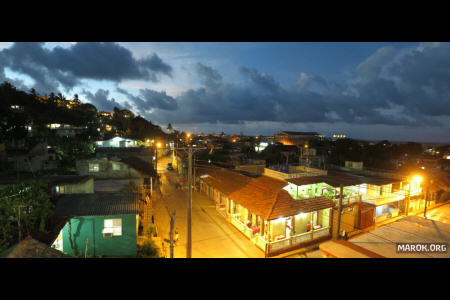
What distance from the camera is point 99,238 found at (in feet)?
37.3

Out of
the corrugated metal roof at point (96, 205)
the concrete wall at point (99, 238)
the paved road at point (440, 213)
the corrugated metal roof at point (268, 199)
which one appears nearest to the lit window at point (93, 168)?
the corrugated metal roof at point (96, 205)

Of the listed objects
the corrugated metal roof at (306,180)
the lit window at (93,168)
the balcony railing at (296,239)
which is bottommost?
the balcony railing at (296,239)

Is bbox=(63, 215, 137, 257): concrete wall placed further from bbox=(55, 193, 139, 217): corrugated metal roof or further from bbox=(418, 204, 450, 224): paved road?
bbox=(418, 204, 450, 224): paved road

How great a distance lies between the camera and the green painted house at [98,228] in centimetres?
1109

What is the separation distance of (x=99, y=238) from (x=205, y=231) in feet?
22.3

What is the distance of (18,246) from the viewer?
631 cm

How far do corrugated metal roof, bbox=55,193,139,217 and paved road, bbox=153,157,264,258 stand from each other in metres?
3.64

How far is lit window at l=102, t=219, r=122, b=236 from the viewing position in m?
11.4

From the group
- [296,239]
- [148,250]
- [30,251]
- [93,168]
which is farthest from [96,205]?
[93,168]

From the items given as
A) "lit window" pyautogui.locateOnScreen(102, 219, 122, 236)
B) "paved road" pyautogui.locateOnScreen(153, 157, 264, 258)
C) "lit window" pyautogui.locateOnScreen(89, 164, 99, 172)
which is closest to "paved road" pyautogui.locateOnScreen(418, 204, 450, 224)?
"paved road" pyautogui.locateOnScreen(153, 157, 264, 258)

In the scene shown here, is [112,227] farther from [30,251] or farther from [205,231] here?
[205,231]

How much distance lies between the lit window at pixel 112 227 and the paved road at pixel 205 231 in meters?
3.18

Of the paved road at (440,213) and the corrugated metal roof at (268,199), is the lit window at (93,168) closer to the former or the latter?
the corrugated metal roof at (268,199)
